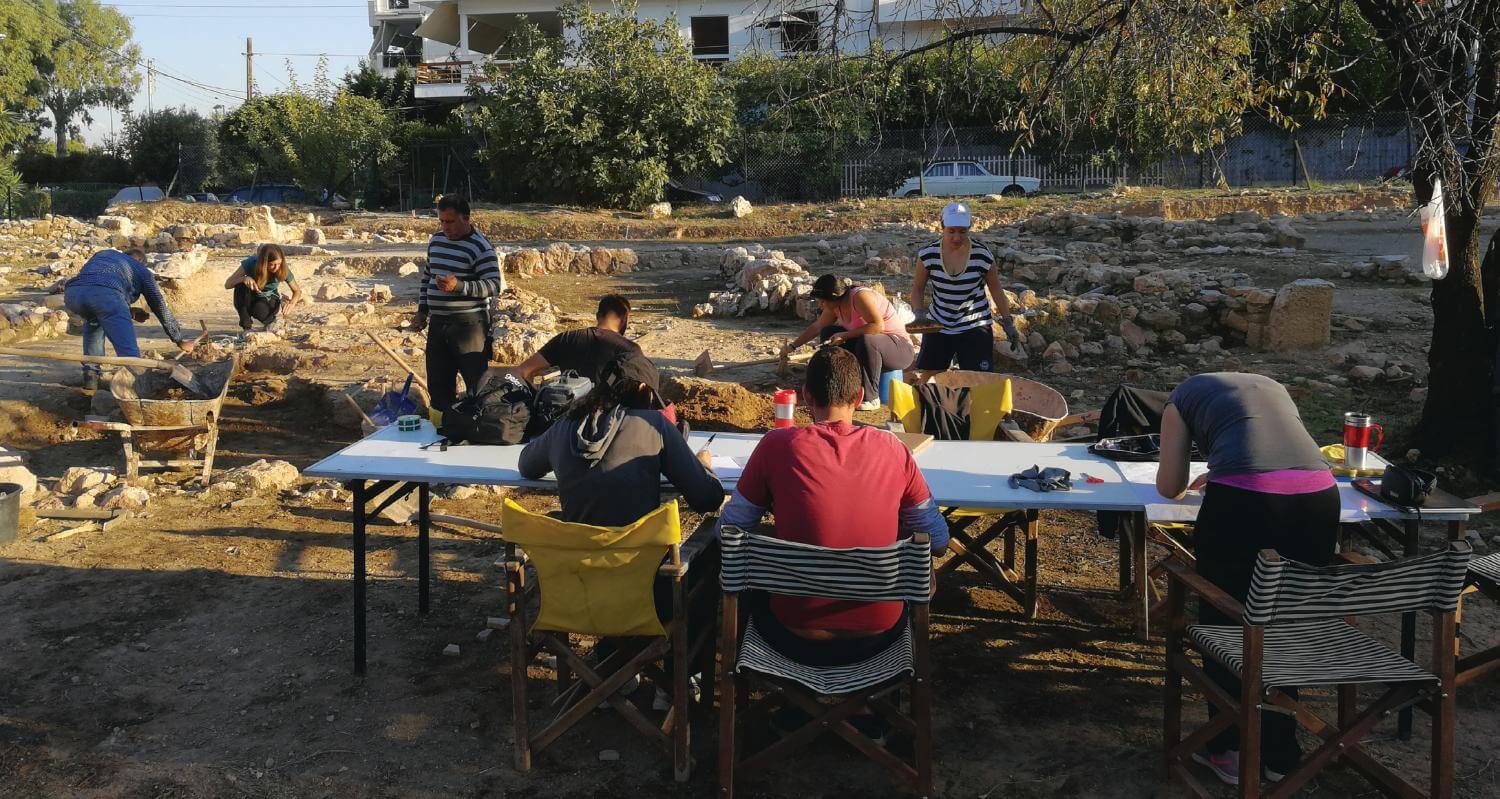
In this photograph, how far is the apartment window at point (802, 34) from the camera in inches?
281

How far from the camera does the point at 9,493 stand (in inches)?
260

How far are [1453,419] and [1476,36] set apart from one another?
241cm

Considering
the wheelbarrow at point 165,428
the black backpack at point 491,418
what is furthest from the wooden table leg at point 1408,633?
the wheelbarrow at point 165,428

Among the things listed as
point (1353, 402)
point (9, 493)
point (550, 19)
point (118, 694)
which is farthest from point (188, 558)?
point (550, 19)

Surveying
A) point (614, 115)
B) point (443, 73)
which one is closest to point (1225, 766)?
point (614, 115)

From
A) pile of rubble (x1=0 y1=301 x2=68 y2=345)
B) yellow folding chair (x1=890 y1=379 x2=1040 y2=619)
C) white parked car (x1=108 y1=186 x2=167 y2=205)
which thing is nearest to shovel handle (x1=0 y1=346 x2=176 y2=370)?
pile of rubble (x1=0 y1=301 x2=68 y2=345)

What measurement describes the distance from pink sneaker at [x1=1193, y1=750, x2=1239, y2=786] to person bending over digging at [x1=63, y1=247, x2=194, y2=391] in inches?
345

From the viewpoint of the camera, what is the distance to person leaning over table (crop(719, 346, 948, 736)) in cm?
381

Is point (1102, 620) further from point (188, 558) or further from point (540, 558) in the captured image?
point (188, 558)

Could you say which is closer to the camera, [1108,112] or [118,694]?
[118,694]

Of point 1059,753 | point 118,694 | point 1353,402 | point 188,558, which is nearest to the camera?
point 1059,753

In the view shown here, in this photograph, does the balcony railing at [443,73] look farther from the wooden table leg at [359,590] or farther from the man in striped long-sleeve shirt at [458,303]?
the wooden table leg at [359,590]

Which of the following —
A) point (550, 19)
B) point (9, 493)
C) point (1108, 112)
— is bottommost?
point (9, 493)

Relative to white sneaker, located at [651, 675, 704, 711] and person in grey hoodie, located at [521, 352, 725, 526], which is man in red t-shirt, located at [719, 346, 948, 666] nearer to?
person in grey hoodie, located at [521, 352, 725, 526]
